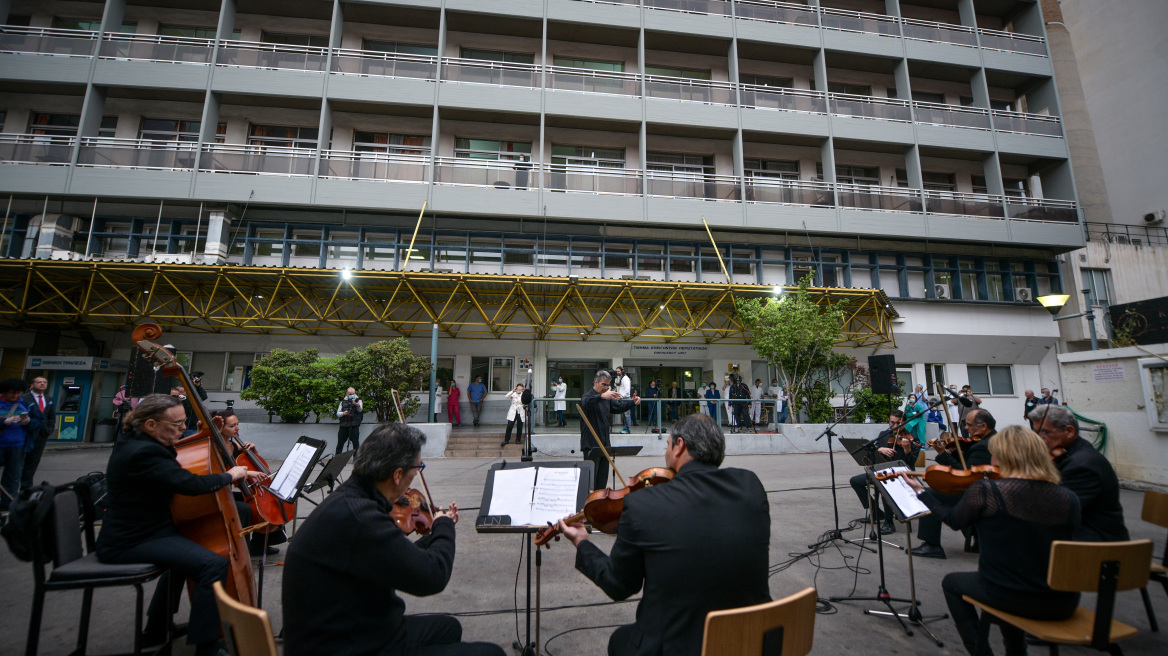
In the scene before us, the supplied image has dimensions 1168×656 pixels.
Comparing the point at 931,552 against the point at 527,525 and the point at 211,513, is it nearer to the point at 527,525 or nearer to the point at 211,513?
the point at 527,525

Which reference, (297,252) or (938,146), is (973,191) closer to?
Answer: (938,146)

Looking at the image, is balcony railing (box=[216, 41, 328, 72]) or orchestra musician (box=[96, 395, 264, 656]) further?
balcony railing (box=[216, 41, 328, 72])

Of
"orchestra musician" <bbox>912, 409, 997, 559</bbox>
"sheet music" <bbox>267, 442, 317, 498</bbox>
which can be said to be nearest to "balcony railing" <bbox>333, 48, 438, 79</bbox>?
"sheet music" <bbox>267, 442, 317, 498</bbox>

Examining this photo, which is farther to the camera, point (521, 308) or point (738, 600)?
point (521, 308)

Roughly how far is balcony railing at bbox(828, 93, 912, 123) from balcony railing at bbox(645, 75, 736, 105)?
4273 mm

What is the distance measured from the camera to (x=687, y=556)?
198 centimetres

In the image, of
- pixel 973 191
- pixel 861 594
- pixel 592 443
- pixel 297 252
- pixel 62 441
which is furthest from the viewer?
pixel 973 191

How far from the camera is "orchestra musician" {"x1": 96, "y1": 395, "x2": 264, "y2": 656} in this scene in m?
2.97

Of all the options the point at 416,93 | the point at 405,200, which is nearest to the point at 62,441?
the point at 405,200

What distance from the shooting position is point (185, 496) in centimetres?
329

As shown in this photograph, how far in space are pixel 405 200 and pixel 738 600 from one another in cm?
1703

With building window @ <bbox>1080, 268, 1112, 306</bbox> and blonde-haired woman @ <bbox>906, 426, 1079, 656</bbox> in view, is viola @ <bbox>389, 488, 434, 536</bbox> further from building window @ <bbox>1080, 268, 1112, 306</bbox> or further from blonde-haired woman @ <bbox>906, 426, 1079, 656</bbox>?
building window @ <bbox>1080, 268, 1112, 306</bbox>

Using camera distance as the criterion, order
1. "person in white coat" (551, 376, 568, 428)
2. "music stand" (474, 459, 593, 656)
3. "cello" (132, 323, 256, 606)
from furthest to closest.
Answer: "person in white coat" (551, 376, 568, 428), "cello" (132, 323, 256, 606), "music stand" (474, 459, 593, 656)

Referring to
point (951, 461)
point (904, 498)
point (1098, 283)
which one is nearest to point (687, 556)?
point (904, 498)
